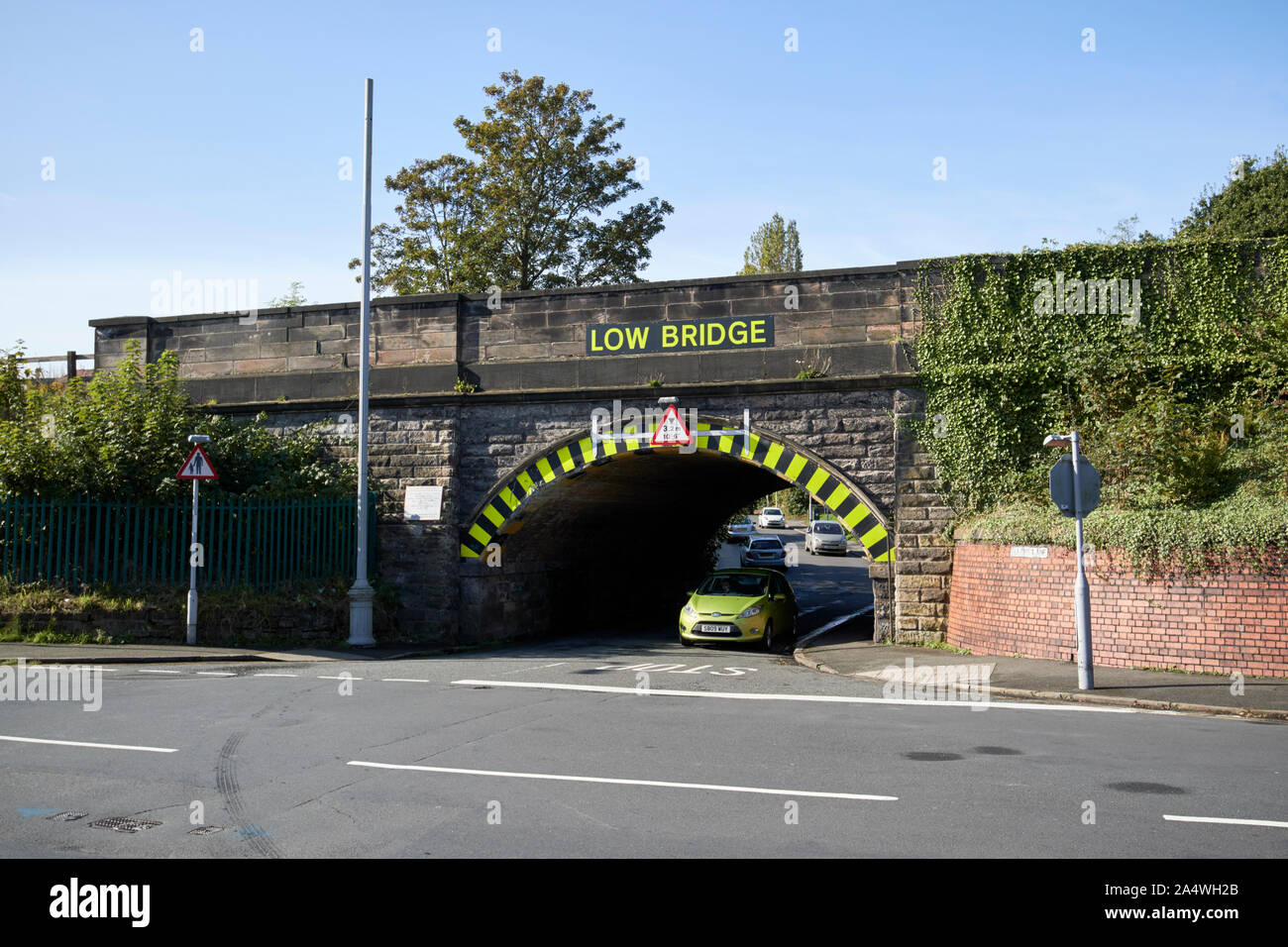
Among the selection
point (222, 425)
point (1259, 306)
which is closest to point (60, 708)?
point (222, 425)

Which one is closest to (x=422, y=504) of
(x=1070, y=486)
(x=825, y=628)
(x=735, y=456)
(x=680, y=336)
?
(x=680, y=336)

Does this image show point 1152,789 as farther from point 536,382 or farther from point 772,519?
point 772,519

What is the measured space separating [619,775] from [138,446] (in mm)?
14129

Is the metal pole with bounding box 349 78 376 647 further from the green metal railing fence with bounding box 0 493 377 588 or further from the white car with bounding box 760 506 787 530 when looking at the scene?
the white car with bounding box 760 506 787 530

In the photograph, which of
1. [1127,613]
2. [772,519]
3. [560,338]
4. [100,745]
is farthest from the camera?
[772,519]

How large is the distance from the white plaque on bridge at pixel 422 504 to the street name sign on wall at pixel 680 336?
384 cm

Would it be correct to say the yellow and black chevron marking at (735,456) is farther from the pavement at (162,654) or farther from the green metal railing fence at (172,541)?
the pavement at (162,654)

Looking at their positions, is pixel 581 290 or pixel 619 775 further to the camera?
pixel 581 290

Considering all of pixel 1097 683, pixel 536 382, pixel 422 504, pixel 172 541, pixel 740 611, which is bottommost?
pixel 1097 683

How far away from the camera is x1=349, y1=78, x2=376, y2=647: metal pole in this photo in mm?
17328

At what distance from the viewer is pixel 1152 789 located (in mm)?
7020

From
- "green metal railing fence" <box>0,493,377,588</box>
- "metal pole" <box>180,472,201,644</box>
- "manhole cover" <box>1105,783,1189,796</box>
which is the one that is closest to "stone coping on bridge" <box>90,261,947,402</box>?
"green metal railing fence" <box>0,493,377,588</box>

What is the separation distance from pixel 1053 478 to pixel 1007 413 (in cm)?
434
